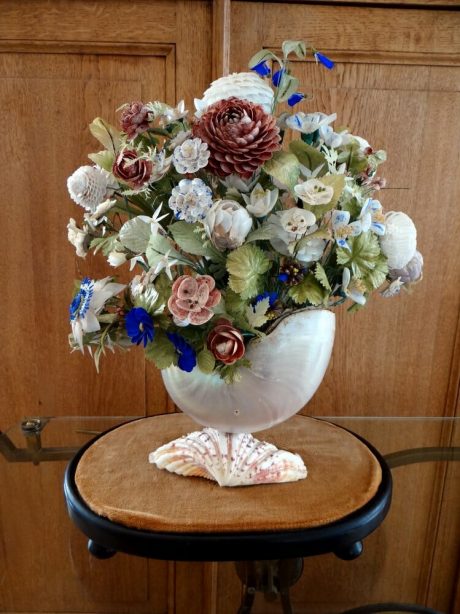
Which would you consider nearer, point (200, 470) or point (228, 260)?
point (228, 260)

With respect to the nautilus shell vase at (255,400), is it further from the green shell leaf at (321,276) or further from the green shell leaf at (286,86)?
the green shell leaf at (286,86)

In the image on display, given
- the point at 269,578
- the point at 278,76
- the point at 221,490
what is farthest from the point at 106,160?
the point at 269,578

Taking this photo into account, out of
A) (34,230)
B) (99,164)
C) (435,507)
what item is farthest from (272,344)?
(34,230)

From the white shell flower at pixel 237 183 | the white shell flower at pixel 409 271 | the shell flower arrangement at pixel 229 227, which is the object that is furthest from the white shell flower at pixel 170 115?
the white shell flower at pixel 409 271

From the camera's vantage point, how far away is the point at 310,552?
612mm

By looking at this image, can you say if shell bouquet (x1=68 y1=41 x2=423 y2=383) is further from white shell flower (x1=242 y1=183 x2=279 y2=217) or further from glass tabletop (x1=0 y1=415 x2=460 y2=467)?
glass tabletop (x1=0 y1=415 x2=460 y2=467)

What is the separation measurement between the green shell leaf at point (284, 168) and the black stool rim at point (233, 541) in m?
0.43

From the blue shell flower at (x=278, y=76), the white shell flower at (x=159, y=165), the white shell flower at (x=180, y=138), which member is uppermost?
the blue shell flower at (x=278, y=76)

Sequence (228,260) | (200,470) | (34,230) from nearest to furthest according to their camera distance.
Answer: (228,260) → (200,470) → (34,230)

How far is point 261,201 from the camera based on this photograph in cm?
56

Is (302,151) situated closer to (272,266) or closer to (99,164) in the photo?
(272,266)

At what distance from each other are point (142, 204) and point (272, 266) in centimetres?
19

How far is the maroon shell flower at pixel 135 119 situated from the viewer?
1.96 feet

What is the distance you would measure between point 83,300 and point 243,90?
320 millimetres
